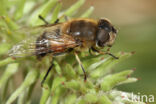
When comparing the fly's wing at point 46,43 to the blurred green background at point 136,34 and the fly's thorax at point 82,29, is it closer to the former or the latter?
the fly's thorax at point 82,29

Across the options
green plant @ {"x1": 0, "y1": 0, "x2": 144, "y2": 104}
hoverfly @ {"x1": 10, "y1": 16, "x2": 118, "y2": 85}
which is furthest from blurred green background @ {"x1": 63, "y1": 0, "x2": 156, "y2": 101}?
hoverfly @ {"x1": 10, "y1": 16, "x2": 118, "y2": 85}

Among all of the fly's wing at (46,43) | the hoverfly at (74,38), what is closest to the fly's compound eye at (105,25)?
the hoverfly at (74,38)

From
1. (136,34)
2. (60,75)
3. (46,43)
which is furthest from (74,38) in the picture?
(136,34)

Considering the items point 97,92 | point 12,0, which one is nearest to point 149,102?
point 97,92

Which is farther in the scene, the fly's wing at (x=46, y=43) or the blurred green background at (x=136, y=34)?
the blurred green background at (x=136, y=34)

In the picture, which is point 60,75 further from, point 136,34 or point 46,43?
point 136,34

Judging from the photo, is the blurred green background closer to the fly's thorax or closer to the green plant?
the green plant

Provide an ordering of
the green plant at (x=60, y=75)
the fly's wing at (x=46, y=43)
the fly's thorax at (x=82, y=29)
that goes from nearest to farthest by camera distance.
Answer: the green plant at (x=60, y=75) → the fly's wing at (x=46, y=43) → the fly's thorax at (x=82, y=29)

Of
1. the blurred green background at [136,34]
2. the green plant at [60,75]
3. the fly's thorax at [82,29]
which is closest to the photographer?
the green plant at [60,75]
